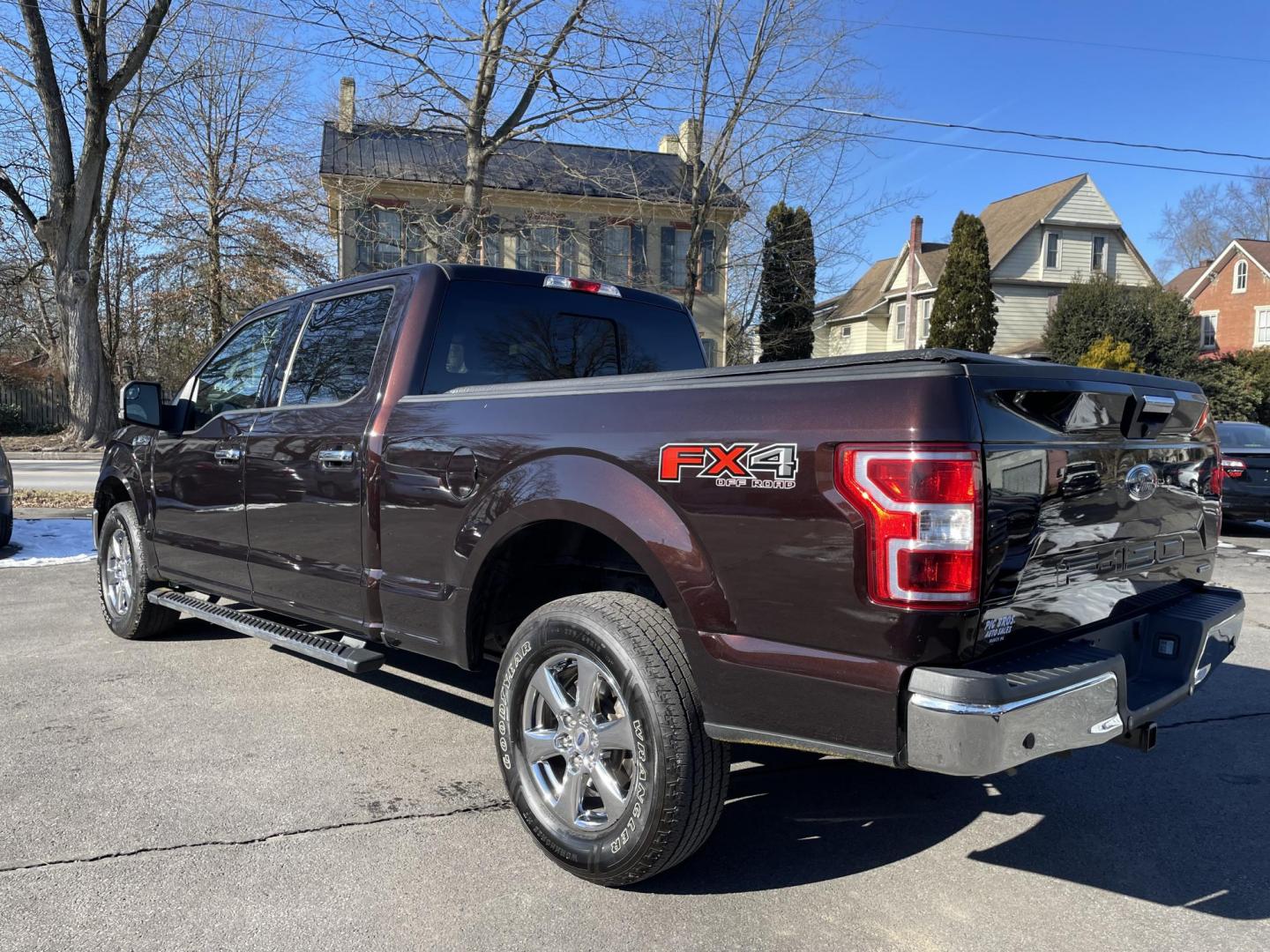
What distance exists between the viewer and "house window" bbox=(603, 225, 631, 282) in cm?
2397

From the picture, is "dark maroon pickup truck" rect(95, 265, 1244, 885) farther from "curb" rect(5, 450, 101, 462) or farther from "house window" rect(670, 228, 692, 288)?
"house window" rect(670, 228, 692, 288)

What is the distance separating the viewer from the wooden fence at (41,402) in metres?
30.3

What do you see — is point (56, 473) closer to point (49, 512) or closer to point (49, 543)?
point (49, 512)

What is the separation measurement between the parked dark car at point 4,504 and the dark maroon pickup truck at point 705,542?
5.48 m

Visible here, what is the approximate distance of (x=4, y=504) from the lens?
8.39m

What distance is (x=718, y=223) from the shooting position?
69.5ft

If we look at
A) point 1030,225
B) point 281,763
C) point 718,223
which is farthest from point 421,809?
point 1030,225

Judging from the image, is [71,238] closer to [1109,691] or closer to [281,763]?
[281,763]

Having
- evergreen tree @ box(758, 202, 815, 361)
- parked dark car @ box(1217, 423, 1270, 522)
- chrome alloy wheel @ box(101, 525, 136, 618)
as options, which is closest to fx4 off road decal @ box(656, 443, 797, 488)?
chrome alloy wheel @ box(101, 525, 136, 618)

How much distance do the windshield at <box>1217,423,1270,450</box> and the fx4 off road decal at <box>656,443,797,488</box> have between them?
11.3 metres

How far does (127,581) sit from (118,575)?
7.0 inches

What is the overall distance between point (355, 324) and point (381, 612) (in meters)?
1.30

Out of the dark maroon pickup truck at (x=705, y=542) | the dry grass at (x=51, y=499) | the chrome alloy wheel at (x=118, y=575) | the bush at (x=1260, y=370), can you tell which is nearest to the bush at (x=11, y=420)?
the dry grass at (x=51, y=499)

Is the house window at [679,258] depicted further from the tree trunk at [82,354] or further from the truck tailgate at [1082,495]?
the truck tailgate at [1082,495]
